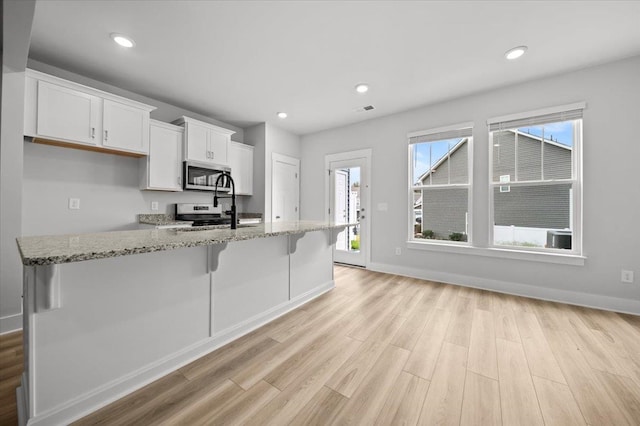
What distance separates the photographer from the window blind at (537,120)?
9.28 feet

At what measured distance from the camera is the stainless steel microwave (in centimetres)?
361

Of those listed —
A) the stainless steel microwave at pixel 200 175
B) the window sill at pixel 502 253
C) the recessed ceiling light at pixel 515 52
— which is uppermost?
the recessed ceiling light at pixel 515 52

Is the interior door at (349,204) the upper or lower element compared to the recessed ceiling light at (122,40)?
lower

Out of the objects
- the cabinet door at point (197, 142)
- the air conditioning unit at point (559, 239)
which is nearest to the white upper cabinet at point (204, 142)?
the cabinet door at point (197, 142)

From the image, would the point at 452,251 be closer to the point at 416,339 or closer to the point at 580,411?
the point at 416,339

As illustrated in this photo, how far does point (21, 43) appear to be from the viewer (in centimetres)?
188

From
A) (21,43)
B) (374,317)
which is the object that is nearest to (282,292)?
(374,317)

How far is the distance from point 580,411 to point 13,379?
328 centimetres

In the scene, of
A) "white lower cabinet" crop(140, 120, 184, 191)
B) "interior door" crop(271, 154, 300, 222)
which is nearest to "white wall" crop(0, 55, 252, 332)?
"white lower cabinet" crop(140, 120, 184, 191)

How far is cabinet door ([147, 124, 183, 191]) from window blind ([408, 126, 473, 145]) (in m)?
3.51

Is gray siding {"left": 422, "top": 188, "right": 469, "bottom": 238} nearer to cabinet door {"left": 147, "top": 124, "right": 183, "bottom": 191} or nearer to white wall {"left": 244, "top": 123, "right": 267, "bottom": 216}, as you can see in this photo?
white wall {"left": 244, "top": 123, "right": 267, "bottom": 216}

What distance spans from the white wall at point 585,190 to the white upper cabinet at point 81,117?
3.61 metres

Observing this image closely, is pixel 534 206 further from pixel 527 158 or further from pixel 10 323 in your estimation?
pixel 10 323

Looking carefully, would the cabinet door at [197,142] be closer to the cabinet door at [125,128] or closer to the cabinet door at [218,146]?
the cabinet door at [218,146]
